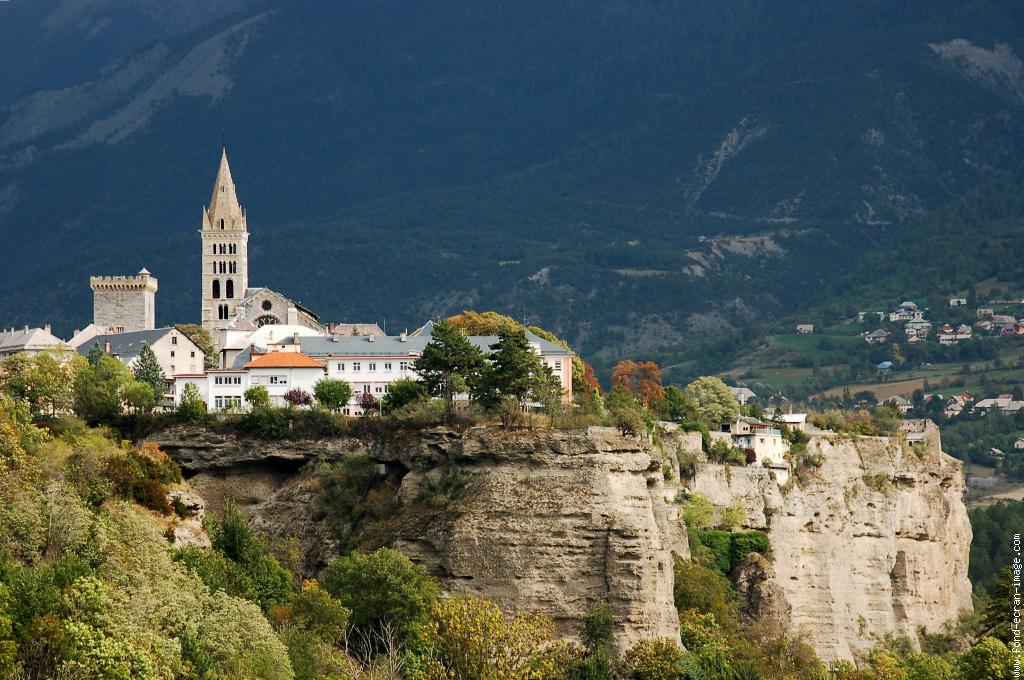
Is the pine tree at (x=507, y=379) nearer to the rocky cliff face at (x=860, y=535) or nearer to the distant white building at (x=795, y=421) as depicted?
the rocky cliff face at (x=860, y=535)

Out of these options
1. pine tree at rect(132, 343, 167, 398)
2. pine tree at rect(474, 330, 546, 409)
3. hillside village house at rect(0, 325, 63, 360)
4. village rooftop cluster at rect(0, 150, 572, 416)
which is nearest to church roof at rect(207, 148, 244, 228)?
village rooftop cluster at rect(0, 150, 572, 416)

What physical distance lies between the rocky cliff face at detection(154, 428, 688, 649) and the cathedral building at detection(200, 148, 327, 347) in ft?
127

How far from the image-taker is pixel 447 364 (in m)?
94.1

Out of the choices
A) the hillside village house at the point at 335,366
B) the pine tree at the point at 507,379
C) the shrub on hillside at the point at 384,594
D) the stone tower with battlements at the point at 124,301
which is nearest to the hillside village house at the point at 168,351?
the hillside village house at the point at 335,366

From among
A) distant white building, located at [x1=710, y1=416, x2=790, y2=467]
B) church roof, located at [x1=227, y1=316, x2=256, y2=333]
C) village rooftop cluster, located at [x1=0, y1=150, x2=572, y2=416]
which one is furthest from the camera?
church roof, located at [x1=227, y1=316, x2=256, y2=333]

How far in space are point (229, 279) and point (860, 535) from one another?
46087mm

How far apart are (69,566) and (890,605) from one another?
55.8m

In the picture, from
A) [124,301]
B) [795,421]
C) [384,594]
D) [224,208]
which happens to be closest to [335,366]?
[384,594]

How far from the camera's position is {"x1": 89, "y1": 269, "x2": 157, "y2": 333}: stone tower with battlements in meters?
130

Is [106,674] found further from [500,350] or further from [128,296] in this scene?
[128,296]

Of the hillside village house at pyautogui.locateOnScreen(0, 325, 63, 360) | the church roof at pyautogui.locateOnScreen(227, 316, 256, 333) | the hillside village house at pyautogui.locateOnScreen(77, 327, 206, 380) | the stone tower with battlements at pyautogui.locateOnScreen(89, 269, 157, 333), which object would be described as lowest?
the hillside village house at pyautogui.locateOnScreen(77, 327, 206, 380)

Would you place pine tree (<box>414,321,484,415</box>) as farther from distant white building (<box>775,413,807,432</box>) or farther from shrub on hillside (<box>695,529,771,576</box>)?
distant white building (<box>775,413,807,432</box>)

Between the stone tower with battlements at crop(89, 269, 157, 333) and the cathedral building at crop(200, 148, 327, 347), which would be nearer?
the cathedral building at crop(200, 148, 327, 347)

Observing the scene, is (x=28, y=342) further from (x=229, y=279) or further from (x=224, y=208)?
(x=224, y=208)
